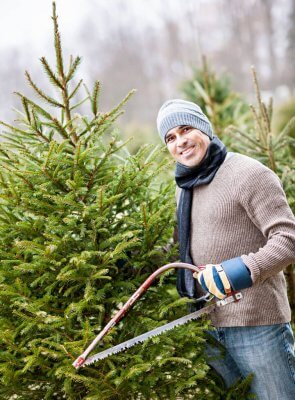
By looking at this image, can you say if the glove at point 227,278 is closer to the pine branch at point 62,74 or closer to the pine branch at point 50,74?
the pine branch at point 62,74

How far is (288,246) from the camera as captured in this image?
78.1 inches

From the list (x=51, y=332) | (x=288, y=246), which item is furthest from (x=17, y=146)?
(x=288, y=246)

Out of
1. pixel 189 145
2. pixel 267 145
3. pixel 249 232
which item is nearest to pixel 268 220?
pixel 249 232

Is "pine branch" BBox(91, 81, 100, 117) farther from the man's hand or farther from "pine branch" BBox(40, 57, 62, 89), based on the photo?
the man's hand

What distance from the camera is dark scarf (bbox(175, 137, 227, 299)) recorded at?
2318 millimetres

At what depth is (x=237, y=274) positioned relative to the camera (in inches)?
75.9

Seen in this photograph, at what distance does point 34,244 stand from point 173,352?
94cm

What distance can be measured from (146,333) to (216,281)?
0.46 m

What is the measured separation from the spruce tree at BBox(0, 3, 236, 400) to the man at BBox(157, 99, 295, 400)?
159 millimetres

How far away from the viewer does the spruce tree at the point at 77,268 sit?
2.04 metres

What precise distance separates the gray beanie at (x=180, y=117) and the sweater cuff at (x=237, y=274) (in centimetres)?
87

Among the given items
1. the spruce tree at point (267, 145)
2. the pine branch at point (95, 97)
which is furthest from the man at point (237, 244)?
the spruce tree at point (267, 145)

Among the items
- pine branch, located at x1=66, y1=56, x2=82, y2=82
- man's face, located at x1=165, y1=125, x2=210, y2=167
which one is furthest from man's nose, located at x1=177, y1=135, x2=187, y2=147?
pine branch, located at x1=66, y1=56, x2=82, y2=82

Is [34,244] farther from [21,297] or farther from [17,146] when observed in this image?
[17,146]
